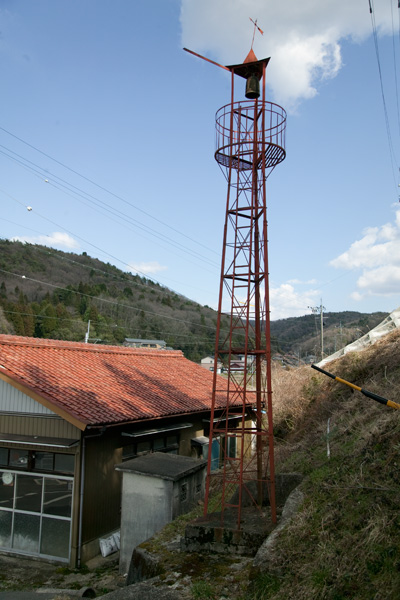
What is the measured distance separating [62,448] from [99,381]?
306 cm

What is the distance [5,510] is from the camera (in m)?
11.6

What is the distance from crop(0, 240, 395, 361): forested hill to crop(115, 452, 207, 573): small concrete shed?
4128cm

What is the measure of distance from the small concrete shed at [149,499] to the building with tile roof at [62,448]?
1.18 m

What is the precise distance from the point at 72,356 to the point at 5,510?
481cm

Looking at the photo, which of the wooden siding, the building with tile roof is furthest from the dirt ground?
the wooden siding

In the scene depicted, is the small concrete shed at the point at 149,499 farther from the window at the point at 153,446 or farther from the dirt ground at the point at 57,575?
the window at the point at 153,446

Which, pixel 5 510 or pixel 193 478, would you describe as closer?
pixel 193 478

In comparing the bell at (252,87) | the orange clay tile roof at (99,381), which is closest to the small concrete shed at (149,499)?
the orange clay tile roof at (99,381)

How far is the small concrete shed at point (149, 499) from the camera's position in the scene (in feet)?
31.7

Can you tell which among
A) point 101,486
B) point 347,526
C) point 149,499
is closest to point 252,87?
point 347,526

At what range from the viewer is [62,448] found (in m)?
10.9

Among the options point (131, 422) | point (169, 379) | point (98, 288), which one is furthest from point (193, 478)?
point (98, 288)

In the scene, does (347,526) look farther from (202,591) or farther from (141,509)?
(141,509)

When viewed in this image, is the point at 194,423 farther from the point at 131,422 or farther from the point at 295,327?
the point at 295,327
